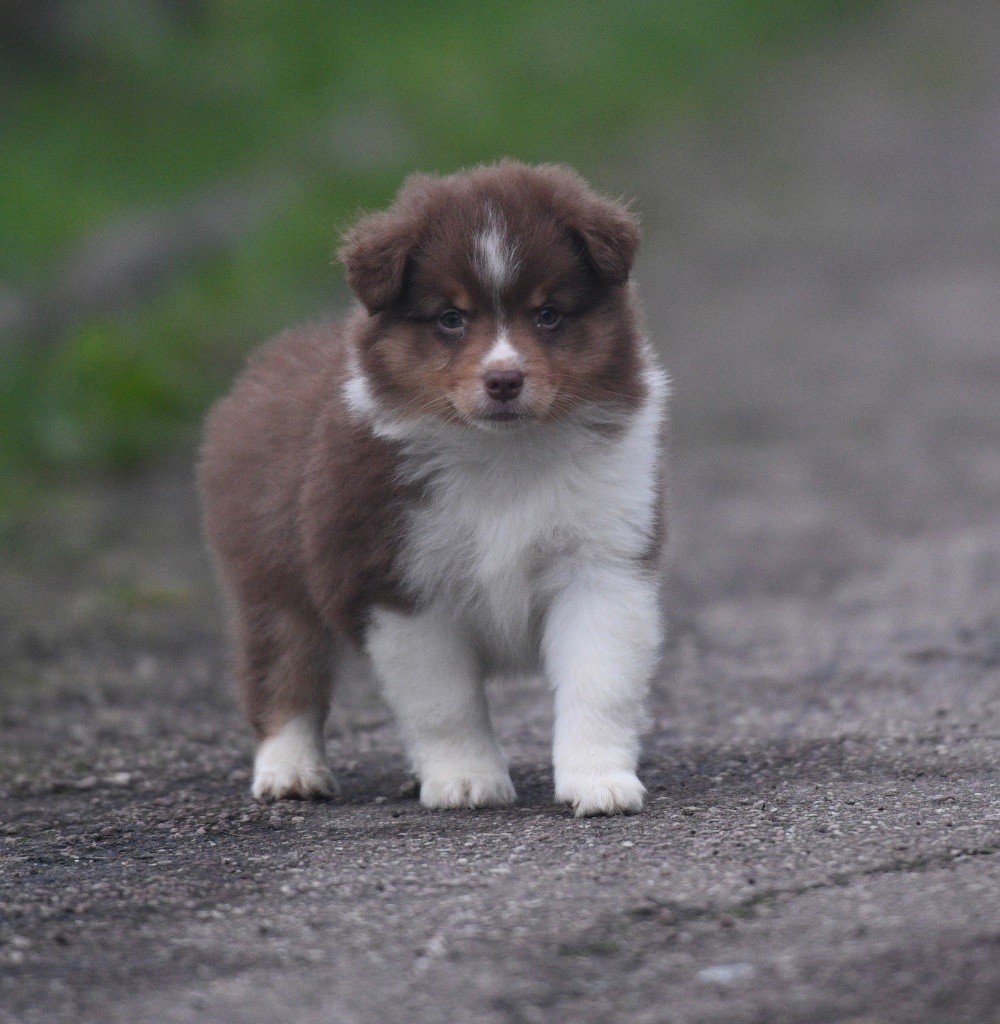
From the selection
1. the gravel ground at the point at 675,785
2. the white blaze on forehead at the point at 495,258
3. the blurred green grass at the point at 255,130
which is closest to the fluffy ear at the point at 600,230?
the white blaze on forehead at the point at 495,258

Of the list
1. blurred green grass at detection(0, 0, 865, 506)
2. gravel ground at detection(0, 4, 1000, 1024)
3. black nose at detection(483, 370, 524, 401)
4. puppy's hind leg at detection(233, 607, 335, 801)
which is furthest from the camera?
blurred green grass at detection(0, 0, 865, 506)

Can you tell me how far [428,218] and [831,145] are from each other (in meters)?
16.3

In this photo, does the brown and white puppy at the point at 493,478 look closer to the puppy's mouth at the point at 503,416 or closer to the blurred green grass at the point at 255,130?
the puppy's mouth at the point at 503,416

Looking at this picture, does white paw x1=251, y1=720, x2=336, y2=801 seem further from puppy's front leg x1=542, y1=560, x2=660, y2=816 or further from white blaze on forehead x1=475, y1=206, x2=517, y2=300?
white blaze on forehead x1=475, y1=206, x2=517, y2=300

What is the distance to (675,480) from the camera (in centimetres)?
1067

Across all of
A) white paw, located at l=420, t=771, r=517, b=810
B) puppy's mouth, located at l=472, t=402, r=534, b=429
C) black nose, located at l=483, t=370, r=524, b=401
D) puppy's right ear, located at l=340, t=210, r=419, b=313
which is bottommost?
white paw, located at l=420, t=771, r=517, b=810

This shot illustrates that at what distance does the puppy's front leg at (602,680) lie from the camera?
5133 mm

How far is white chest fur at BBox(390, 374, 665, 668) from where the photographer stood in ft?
17.2

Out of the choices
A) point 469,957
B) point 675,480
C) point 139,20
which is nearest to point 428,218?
point 469,957

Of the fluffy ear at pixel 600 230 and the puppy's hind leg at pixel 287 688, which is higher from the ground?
the fluffy ear at pixel 600 230

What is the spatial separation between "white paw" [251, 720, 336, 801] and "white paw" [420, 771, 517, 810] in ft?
1.47

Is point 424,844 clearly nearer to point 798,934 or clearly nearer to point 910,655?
point 798,934

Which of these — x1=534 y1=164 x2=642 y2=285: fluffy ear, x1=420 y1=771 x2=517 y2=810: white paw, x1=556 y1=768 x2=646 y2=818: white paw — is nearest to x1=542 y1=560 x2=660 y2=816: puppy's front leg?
x1=556 y1=768 x2=646 y2=818: white paw

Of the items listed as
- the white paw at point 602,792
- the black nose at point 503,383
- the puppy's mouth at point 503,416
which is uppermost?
the black nose at point 503,383
